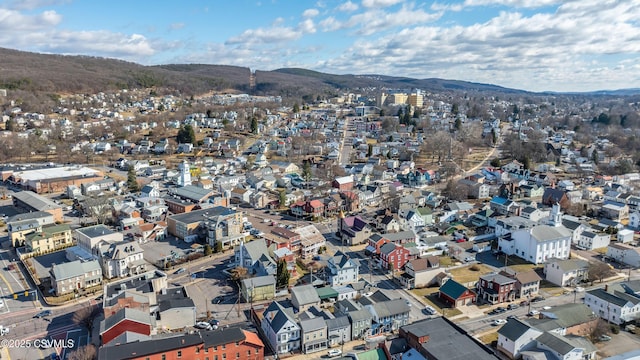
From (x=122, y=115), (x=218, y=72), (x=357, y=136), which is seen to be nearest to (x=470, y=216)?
(x=357, y=136)

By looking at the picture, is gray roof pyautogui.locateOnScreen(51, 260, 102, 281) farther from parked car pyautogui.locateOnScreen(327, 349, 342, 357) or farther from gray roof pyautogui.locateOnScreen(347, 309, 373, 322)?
gray roof pyautogui.locateOnScreen(347, 309, 373, 322)

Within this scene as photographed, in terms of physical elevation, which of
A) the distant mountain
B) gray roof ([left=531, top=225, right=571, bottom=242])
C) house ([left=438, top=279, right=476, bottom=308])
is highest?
the distant mountain

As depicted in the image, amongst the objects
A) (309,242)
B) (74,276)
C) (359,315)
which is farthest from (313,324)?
(74,276)

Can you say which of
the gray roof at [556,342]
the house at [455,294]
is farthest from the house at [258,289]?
the gray roof at [556,342]

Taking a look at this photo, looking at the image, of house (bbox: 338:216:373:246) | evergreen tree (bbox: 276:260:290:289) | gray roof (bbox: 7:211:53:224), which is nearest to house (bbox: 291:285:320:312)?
evergreen tree (bbox: 276:260:290:289)

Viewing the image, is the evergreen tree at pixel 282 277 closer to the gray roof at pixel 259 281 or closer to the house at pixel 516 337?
the gray roof at pixel 259 281

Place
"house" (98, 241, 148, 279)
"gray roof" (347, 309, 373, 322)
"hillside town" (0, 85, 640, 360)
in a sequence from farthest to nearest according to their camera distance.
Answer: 1. "house" (98, 241, 148, 279)
2. "gray roof" (347, 309, 373, 322)
3. "hillside town" (0, 85, 640, 360)

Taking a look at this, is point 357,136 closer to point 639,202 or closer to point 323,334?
point 639,202

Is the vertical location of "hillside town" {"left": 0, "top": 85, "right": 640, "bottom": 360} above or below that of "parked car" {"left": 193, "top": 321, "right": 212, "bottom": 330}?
above
